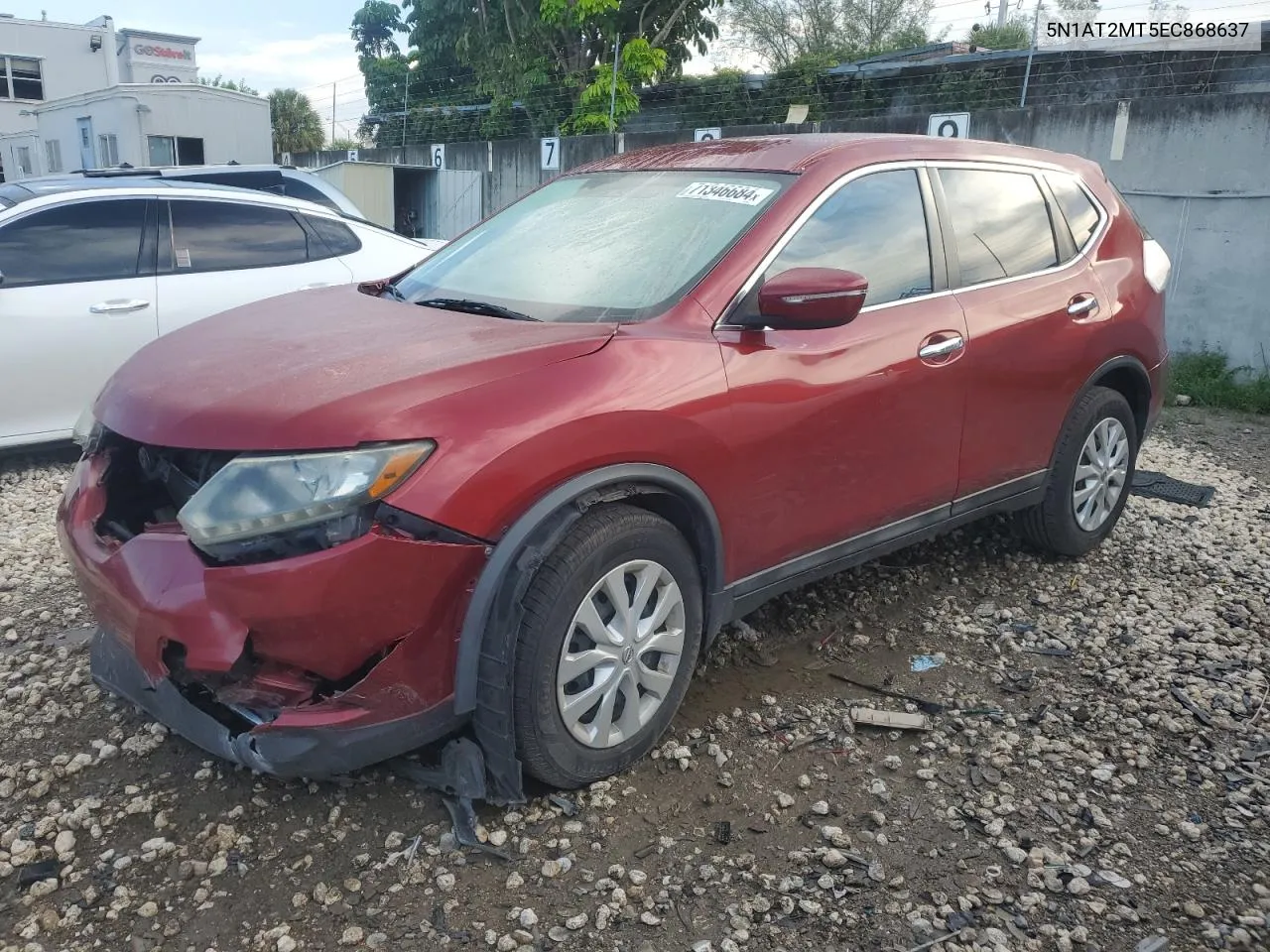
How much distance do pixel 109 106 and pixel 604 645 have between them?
27.3m

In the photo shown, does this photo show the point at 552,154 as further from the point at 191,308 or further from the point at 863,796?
the point at 863,796

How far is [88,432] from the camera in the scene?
3139mm

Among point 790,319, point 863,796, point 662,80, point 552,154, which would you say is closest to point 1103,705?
point 863,796

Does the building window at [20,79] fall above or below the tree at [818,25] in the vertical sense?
below

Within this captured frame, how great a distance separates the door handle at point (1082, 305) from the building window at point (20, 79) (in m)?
40.1

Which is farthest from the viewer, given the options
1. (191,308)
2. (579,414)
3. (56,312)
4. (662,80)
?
(662,80)

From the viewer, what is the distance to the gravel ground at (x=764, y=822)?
241cm

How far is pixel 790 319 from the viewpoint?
115 inches

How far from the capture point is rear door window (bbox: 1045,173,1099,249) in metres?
4.34

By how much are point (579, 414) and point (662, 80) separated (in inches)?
729

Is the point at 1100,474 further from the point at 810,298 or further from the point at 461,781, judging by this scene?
the point at 461,781

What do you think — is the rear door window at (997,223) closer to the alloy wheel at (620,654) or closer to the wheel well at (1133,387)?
the wheel well at (1133,387)

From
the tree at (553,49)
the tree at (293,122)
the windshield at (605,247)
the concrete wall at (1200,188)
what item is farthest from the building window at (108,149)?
the windshield at (605,247)

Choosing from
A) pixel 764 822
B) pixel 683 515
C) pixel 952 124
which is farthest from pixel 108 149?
pixel 764 822
